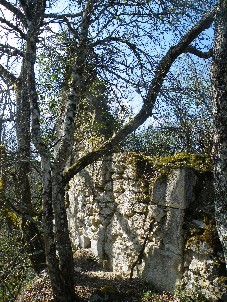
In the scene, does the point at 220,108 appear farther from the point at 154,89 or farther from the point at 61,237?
the point at 61,237

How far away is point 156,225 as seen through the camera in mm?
5121

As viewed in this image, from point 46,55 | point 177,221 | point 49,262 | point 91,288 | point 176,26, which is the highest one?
point 176,26

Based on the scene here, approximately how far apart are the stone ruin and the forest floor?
18 centimetres

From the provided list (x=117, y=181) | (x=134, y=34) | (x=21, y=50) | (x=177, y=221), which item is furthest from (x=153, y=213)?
(x=21, y=50)

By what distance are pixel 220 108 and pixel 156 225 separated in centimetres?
197

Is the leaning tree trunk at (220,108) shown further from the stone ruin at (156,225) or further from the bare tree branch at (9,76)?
the bare tree branch at (9,76)

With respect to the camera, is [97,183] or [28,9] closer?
[28,9]

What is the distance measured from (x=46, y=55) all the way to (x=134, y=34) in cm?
143

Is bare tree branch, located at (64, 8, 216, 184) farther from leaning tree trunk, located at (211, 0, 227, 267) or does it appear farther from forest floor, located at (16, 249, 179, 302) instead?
forest floor, located at (16, 249, 179, 302)

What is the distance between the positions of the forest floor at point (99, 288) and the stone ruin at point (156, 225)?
185mm

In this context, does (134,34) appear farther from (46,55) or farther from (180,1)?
(46,55)

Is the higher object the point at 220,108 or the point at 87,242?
the point at 220,108

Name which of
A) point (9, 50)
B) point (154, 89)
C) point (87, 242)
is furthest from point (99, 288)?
point (9, 50)

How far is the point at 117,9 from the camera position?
509cm
